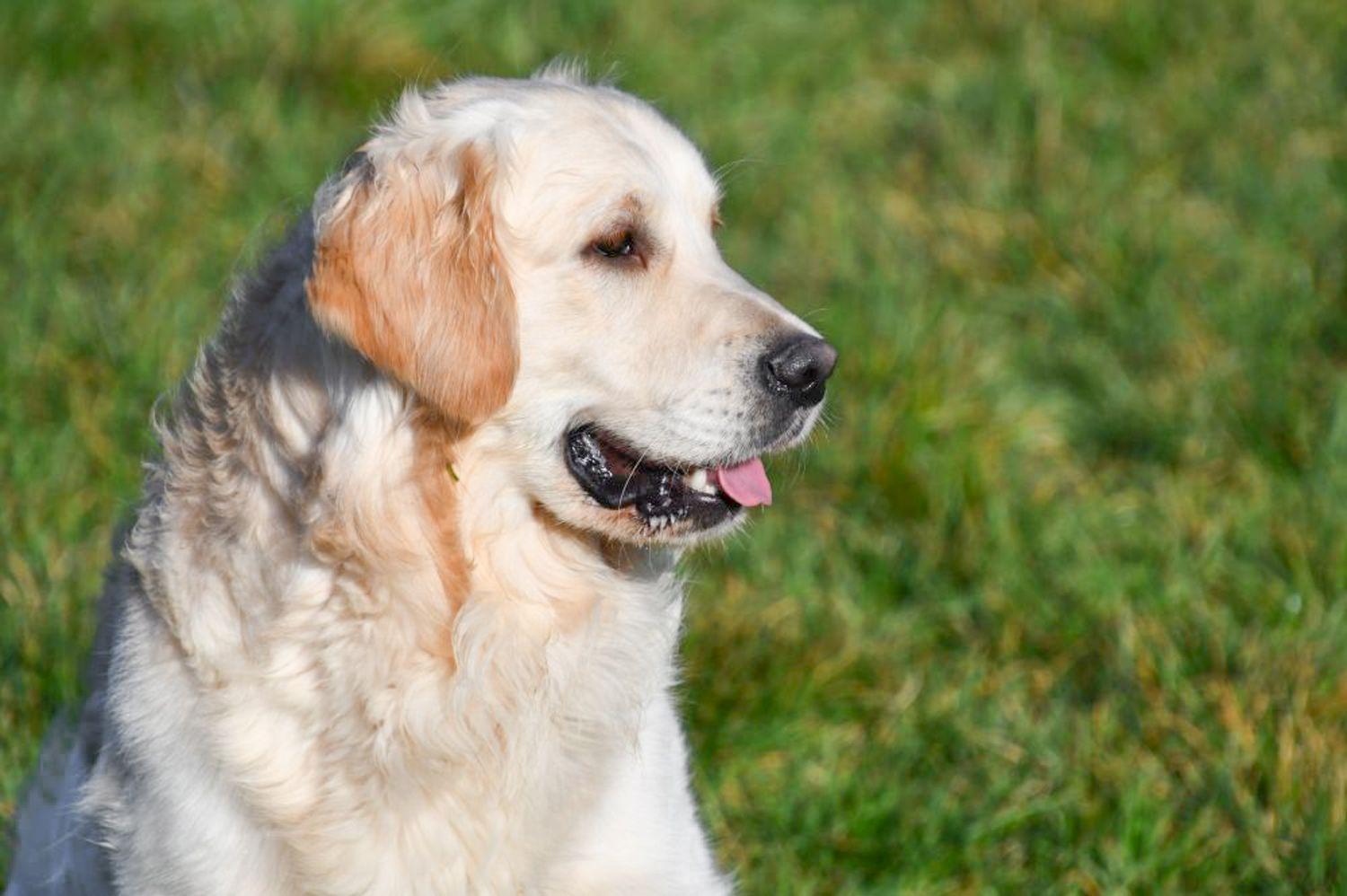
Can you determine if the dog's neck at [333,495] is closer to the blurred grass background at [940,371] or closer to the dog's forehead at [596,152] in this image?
the dog's forehead at [596,152]

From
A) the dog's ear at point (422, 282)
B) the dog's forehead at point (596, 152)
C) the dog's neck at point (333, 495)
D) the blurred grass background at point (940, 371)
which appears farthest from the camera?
the blurred grass background at point (940, 371)

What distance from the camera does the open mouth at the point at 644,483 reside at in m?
3.09

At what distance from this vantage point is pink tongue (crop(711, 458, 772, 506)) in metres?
3.22

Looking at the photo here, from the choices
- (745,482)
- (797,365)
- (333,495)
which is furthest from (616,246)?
(333,495)

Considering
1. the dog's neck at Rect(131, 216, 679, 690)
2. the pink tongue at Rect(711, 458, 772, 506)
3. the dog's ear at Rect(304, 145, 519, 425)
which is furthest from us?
the pink tongue at Rect(711, 458, 772, 506)

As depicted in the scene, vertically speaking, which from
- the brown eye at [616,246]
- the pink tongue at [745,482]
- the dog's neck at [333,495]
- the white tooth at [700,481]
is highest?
the brown eye at [616,246]

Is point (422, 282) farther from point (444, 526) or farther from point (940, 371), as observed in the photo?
point (940, 371)

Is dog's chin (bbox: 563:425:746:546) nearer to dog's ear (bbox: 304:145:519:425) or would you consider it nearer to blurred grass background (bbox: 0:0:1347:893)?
dog's ear (bbox: 304:145:519:425)

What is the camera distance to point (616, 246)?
3127mm

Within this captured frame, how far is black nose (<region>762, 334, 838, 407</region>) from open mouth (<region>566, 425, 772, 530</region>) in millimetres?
170

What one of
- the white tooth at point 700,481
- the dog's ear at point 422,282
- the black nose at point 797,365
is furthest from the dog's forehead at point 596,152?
the white tooth at point 700,481

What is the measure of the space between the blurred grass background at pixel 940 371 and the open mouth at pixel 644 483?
82cm

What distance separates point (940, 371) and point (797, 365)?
2.28 meters

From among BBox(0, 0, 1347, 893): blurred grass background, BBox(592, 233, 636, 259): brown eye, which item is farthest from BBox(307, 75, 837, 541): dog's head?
BBox(0, 0, 1347, 893): blurred grass background
